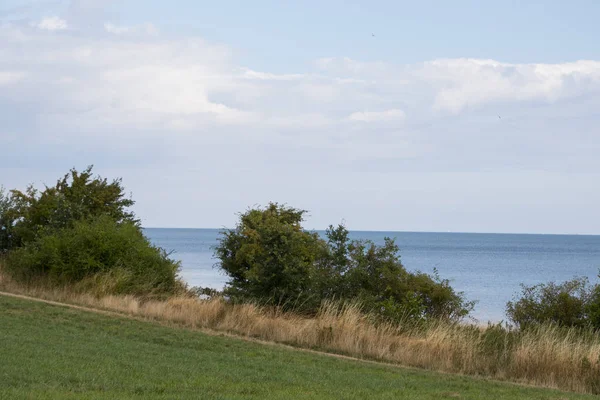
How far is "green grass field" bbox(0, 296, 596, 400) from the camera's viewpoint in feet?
34.2

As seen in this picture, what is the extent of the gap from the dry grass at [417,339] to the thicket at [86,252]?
2623 mm

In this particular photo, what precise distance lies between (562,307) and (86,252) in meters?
16.1

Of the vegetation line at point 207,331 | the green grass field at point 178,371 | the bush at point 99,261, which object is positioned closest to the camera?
the green grass field at point 178,371

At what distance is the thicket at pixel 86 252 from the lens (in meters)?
26.4

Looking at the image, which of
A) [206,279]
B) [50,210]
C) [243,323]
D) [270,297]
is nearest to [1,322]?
[243,323]

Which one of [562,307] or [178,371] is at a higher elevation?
[562,307]

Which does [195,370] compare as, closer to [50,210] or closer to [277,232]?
[277,232]

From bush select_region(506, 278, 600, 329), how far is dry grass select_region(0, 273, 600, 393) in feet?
8.46

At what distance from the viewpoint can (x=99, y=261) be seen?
2691 cm

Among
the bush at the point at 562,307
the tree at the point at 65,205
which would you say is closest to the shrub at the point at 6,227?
the tree at the point at 65,205

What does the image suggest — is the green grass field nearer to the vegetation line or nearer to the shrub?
the vegetation line

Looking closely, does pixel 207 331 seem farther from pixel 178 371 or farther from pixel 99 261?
pixel 99 261

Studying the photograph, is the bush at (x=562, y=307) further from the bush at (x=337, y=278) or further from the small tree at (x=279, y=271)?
the small tree at (x=279, y=271)

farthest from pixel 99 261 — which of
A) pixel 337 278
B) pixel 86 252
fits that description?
pixel 337 278
